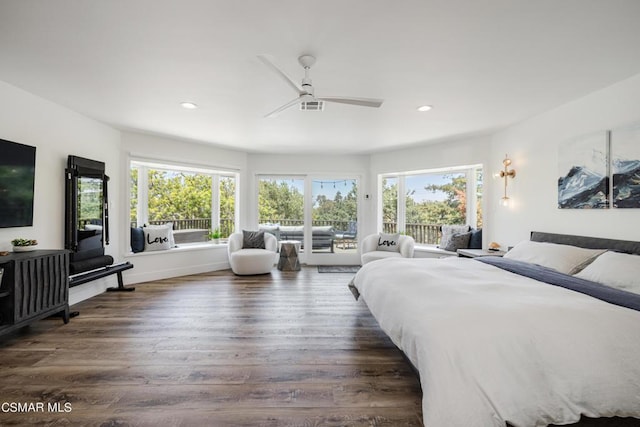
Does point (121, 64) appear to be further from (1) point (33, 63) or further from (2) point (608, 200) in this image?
(2) point (608, 200)

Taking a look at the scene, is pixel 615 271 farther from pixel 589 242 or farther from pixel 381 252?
pixel 381 252

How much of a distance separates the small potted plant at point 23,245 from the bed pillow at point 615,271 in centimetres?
517

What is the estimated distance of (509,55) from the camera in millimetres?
2238

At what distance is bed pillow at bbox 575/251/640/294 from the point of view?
2059mm

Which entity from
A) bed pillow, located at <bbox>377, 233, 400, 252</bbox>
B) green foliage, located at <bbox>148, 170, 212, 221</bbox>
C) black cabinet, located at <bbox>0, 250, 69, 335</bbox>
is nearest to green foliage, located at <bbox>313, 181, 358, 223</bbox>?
bed pillow, located at <bbox>377, 233, 400, 252</bbox>

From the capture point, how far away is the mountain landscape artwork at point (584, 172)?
2842 mm

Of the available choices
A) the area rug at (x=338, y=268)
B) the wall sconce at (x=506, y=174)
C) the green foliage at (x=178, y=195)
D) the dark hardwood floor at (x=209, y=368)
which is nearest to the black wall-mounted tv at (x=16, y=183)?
the dark hardwood floor at (x=209, y=368)

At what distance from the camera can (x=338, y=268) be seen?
588 cm

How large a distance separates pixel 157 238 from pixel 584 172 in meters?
A: 6.06

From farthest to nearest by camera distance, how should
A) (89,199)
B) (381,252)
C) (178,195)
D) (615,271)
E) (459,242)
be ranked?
(178,195) → (381,252) → (459,242) → (89,199) → (615,271)

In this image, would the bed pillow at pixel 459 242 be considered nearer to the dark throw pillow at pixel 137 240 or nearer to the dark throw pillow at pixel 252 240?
the dark throw pillow at pixel 252 240

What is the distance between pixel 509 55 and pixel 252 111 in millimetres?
2654

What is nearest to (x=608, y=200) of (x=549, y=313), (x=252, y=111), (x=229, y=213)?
(x=549, y=313)

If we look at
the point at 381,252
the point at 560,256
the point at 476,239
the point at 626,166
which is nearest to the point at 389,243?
the point at 381,252
